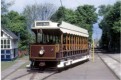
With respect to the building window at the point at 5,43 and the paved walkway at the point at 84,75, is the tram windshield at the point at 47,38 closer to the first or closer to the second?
the paved walkway at the point at 84,75

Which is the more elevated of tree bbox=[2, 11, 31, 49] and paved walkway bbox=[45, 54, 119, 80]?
tree bbox=[2, 11, 31, 49]

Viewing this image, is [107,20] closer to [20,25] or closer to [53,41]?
[20,25]

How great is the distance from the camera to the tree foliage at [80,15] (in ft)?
288

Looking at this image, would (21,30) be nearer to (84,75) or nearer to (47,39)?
(47,39)

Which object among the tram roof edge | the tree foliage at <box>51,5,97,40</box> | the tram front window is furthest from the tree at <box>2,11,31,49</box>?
the tram front window

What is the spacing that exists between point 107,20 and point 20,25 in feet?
55.8

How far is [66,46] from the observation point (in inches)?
1027

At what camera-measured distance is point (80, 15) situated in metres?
93.9

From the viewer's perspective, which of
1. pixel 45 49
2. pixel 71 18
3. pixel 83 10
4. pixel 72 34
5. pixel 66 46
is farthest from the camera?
pixel 83 10

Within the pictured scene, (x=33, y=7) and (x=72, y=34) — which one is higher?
(x=33, y=7)

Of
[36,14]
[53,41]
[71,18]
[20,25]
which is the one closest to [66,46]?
[53,41]

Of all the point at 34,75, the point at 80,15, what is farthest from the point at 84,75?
the point at 80,15

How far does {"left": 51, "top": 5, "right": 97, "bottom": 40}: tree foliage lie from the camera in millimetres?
87819

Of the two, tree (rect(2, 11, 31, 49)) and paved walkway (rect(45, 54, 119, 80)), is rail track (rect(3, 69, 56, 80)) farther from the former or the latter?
tree (rect(2, 11, 31, 49))
